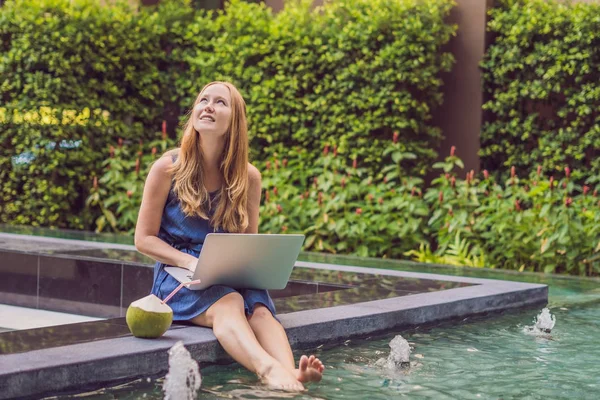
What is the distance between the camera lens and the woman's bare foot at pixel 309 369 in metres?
3.53

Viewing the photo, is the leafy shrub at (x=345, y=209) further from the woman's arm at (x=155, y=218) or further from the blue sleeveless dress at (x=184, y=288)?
the woman's arm at (x=155, y=218)

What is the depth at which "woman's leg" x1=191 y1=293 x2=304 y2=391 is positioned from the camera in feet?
12.1

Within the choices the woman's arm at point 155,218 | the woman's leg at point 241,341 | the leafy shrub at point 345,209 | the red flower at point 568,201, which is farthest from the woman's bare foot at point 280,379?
the leafy shrub at point 345,209

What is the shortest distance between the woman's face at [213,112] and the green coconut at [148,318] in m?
0.90

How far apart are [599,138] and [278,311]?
5.65 m

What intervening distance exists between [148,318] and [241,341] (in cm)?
40

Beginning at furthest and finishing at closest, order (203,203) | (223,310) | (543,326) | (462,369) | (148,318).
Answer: (543,326) < (203,203) < (462,369) < (223,310) < (148,318)

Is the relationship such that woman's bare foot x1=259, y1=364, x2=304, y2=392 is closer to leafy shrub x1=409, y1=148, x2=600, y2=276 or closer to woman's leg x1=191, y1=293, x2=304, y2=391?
woman's leg x1=191, y1=293, x2=304, y2=391

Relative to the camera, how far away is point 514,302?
6160mm

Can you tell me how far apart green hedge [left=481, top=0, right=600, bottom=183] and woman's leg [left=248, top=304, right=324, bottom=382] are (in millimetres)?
5877

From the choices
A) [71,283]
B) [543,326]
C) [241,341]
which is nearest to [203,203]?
[241,341]

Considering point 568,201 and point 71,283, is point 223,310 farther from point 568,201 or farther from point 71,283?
point 568,201

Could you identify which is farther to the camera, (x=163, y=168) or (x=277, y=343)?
(x=163, y=168)

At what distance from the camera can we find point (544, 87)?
9750 mm
